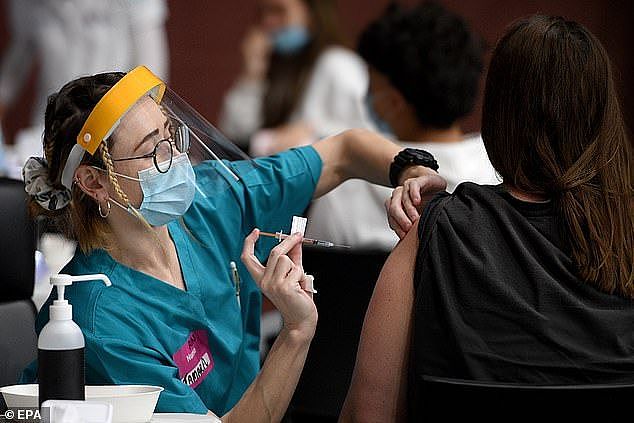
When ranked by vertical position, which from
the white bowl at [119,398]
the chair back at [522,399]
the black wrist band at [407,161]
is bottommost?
the white bowl at [119,398]

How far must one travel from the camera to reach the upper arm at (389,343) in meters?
1.47

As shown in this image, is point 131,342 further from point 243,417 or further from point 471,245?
point 471,245

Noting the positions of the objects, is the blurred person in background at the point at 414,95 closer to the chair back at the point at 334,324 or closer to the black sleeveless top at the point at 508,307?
the chair back at the point at 334,324

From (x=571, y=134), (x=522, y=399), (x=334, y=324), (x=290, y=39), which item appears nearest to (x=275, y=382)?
(x=522, y=399)

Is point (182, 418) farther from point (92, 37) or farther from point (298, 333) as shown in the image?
point (92, 37)

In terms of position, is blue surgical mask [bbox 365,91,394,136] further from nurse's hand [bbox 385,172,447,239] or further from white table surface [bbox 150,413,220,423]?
white table surface [bbox 150,413,220,423]

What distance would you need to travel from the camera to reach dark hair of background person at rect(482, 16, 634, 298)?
141 cm

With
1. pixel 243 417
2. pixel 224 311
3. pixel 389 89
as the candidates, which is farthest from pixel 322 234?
pixel 243 417

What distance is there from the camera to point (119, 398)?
1.35m

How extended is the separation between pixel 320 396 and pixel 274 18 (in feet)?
9.84

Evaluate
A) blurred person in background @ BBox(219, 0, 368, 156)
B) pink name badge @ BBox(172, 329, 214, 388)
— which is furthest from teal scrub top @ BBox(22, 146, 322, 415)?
blurred person in background @ BBox(219, 0, 368, 156)

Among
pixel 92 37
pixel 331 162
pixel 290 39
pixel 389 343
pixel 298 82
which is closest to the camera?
pixel 389 343

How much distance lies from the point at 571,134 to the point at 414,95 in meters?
1.34

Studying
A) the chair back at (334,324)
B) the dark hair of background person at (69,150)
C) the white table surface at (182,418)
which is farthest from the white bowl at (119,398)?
the chair back at (334,324)
